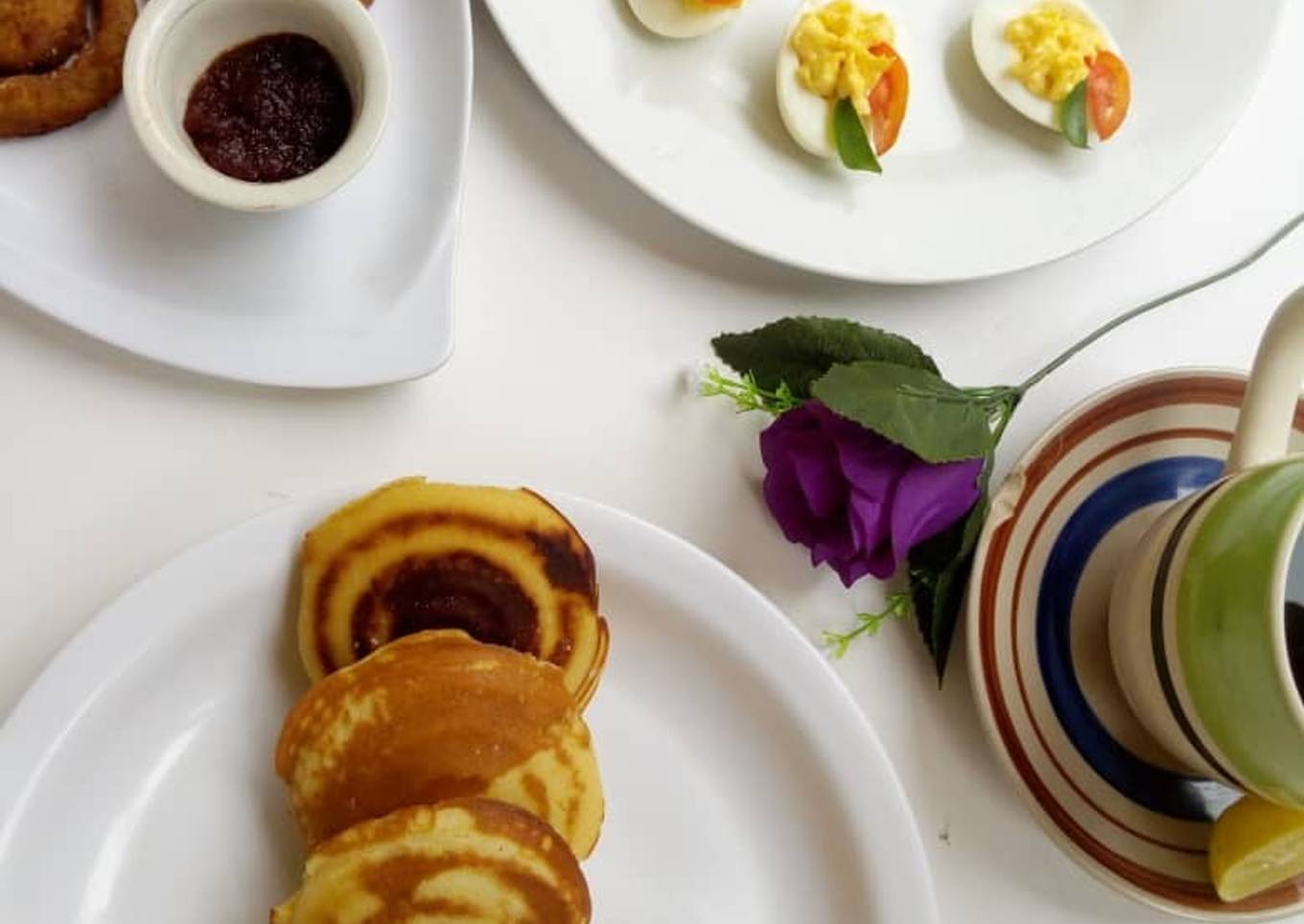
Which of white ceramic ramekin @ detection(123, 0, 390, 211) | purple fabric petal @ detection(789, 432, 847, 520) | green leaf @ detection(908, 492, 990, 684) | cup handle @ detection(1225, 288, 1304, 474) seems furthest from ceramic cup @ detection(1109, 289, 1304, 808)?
white ceramic ramekin @ detection(123, 0, 390, 211)

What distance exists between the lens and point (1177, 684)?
92cm

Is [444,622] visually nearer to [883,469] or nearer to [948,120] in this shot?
[883,469]

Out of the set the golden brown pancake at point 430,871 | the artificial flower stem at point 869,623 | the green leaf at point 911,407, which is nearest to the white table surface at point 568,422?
the artificial flower stem at point 869,623

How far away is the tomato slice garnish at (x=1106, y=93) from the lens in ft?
3.66

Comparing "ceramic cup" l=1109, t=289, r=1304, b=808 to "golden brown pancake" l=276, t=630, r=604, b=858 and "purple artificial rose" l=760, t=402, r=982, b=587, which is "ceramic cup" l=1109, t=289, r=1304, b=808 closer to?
"purple artificial rose" l=760, t=402, r=982, b=587

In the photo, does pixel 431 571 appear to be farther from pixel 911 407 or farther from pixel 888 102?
pixel 888 102

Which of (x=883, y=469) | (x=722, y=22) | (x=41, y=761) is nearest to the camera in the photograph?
(x=41, y=761)

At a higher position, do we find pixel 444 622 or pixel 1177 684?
pixel 1177 684

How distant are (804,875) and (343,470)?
0.44m

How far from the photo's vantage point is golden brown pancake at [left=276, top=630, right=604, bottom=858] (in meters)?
0.86

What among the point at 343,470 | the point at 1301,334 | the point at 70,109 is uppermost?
the point at 1301,334

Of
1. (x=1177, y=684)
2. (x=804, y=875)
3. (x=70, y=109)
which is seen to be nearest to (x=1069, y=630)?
(x=1177, y=684)

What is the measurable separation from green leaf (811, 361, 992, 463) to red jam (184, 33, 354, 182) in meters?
0.37

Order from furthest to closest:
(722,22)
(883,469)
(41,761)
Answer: (722,22) < (883,469) < (41,761)
